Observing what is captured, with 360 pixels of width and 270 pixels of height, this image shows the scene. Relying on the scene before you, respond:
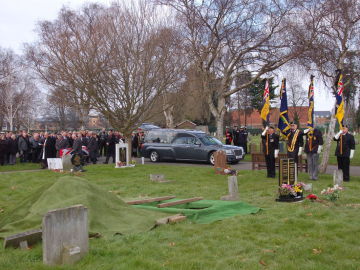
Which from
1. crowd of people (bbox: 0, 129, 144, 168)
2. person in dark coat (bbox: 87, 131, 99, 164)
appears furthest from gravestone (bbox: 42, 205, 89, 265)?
person in dark coat (bbox: 87, 131, 99, 164)

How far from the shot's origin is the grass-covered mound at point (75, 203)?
7.14 meters

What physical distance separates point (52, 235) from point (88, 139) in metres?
18.4

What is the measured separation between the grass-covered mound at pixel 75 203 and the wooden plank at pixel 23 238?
1.67ft

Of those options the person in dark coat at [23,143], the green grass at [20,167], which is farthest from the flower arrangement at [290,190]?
the person in dark coat at [23,143]

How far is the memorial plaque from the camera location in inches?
419

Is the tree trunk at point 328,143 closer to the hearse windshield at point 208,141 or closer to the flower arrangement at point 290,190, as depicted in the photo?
the flower arrangement at point 290,190

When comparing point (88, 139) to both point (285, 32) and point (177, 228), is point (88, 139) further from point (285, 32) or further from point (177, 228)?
point (177, 228)

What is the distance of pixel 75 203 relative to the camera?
7.33m

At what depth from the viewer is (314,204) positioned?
9.65m

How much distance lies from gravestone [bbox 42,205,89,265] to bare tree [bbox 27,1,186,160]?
1346cm

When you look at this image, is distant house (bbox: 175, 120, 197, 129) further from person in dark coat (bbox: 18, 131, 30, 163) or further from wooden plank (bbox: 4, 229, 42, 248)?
wooden plank (bbox: 4, 229, 42, 248)

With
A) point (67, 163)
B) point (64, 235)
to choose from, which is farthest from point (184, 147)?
point (64, 235)

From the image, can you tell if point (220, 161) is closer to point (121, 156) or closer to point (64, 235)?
point (121, 156)

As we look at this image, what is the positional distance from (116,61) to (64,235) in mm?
13702
